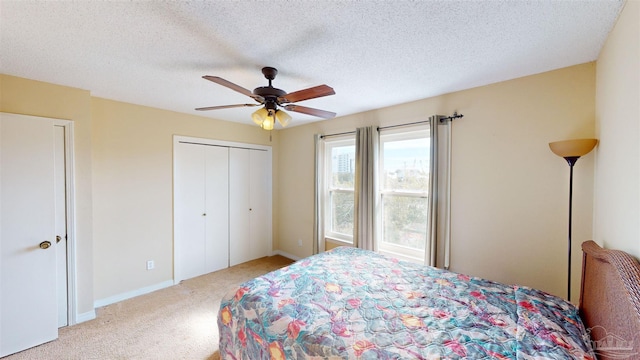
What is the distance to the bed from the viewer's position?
1188 millimetres

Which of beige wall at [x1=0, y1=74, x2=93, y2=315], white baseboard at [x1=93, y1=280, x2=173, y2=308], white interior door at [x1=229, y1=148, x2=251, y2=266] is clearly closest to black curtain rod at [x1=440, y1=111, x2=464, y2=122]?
white interior door at [x1=229, y1=148, x2=251, y2=266]

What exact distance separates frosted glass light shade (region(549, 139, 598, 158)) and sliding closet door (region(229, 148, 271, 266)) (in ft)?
12.8

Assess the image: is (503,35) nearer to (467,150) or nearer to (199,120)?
(467,150)

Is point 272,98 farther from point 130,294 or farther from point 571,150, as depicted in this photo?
point 130,294

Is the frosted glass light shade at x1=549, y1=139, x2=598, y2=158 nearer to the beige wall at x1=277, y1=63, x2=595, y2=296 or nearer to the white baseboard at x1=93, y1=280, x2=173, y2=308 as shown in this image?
the beige wall at x1=277, y1=63, x2=595, y2=296

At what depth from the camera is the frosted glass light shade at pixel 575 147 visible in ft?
5.75

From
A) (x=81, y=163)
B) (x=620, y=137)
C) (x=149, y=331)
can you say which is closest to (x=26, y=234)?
(x=81, y=163)

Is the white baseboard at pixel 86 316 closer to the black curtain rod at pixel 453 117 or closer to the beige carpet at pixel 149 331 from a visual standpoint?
the beige carpet at pixel 149 331

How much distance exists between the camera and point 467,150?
2.59 m

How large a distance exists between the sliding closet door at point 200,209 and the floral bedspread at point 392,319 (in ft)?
6.62

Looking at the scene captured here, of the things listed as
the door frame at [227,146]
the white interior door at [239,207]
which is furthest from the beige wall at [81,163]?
the white interior door at [239,207]

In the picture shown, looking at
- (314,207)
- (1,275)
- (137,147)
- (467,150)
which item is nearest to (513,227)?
(467,150)

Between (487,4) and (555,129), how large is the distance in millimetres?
1466

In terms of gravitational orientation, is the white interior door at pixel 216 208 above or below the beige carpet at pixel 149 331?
above
